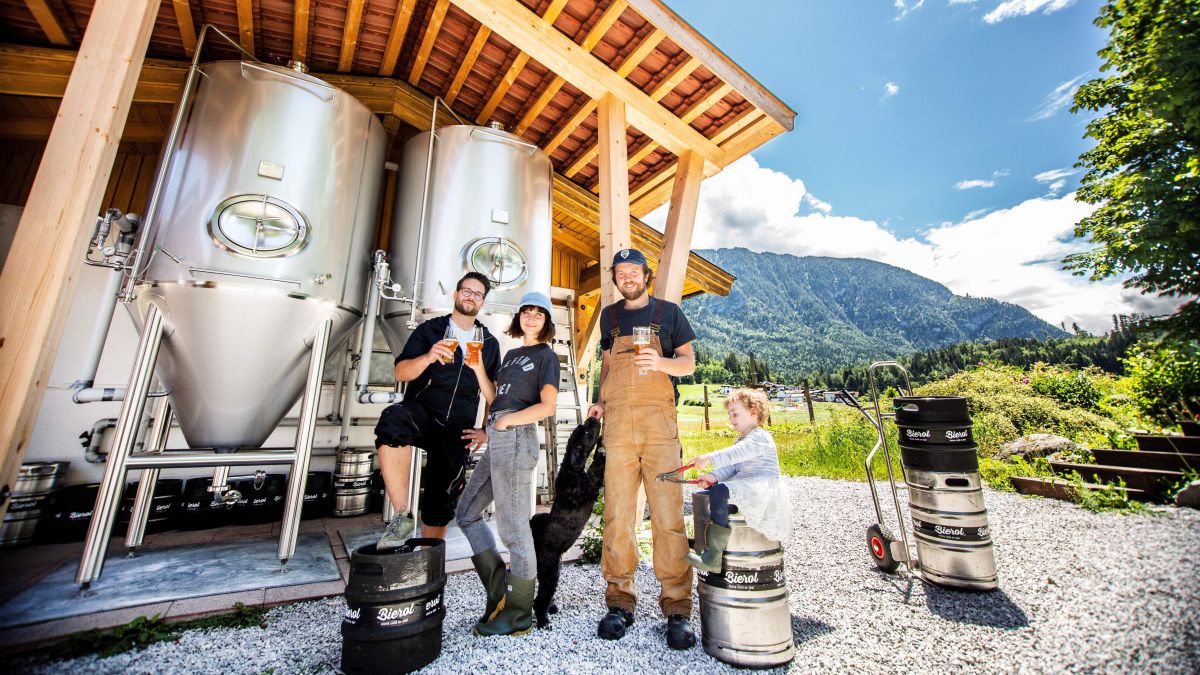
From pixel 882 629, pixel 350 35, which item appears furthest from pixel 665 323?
pixel 350 35

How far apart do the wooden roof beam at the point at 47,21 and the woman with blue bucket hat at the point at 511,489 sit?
5.69 meters

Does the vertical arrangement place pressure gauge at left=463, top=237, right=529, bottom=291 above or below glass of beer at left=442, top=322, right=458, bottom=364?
above

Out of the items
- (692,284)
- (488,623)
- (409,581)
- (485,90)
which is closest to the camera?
(409,581)

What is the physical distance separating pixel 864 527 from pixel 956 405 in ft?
8.34

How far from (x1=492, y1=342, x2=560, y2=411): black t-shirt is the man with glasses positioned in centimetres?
32

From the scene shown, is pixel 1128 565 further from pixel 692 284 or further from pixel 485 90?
pixel 485 90

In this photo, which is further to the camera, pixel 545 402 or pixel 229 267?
pixel 229 267

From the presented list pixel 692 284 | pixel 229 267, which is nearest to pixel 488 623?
pixel 229 267

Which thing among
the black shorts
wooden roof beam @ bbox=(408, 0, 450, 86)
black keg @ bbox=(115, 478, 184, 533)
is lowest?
black keg @ bbox=(115, 478, 184, 533)

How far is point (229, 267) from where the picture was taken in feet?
10.6

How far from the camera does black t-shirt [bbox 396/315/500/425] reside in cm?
Result: 286

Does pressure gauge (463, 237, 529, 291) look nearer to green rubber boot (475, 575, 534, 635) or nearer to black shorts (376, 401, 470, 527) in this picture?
black shorts (376, 401, 470, 527)

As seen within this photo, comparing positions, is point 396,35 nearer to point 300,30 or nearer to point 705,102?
point 300,30

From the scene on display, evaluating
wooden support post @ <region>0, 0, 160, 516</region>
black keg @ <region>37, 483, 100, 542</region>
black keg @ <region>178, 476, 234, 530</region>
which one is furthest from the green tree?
black keg @ <region>37, 483, 100, 542</region>
